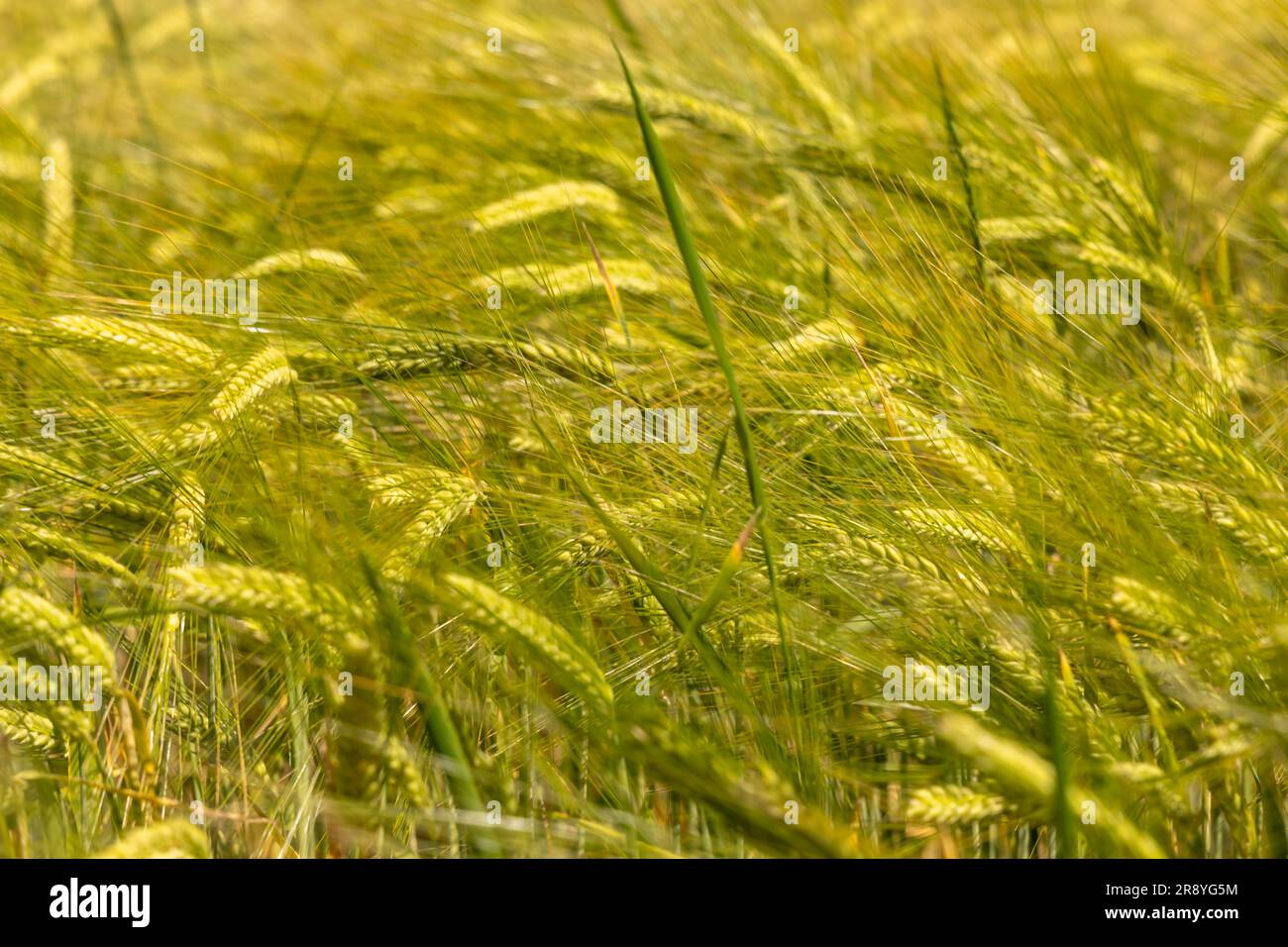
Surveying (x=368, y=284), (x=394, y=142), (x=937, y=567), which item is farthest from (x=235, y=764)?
(x=394, y=142)

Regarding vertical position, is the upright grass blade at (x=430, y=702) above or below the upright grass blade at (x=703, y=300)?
below

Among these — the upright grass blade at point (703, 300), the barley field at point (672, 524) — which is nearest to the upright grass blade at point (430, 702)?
the barley field at point (672, 524)

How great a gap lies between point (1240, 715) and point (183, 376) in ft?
3.76

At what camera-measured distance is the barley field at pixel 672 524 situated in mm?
959

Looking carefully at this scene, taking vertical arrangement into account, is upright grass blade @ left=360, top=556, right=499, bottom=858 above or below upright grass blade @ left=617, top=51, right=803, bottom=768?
below

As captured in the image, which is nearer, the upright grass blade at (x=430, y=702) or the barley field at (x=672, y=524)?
the upright grass blade at (x=430, y=702)

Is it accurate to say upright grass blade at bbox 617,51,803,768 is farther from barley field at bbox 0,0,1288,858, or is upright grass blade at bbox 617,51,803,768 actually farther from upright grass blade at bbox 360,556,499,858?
upright grass blade at bbox 360,556,499,858

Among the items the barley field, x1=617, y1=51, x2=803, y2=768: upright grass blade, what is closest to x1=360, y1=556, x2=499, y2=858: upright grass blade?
the barley field

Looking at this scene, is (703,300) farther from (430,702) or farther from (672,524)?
(430,702)

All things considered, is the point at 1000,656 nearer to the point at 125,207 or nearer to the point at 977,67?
the point at 977,67

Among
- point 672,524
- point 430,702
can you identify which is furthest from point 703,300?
point 430,702

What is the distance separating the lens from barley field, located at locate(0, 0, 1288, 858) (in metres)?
0.96

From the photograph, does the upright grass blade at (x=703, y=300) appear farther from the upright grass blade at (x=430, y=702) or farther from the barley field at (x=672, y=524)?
the upright grass blade at (x=430, y=702)

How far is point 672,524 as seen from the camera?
1120mm
